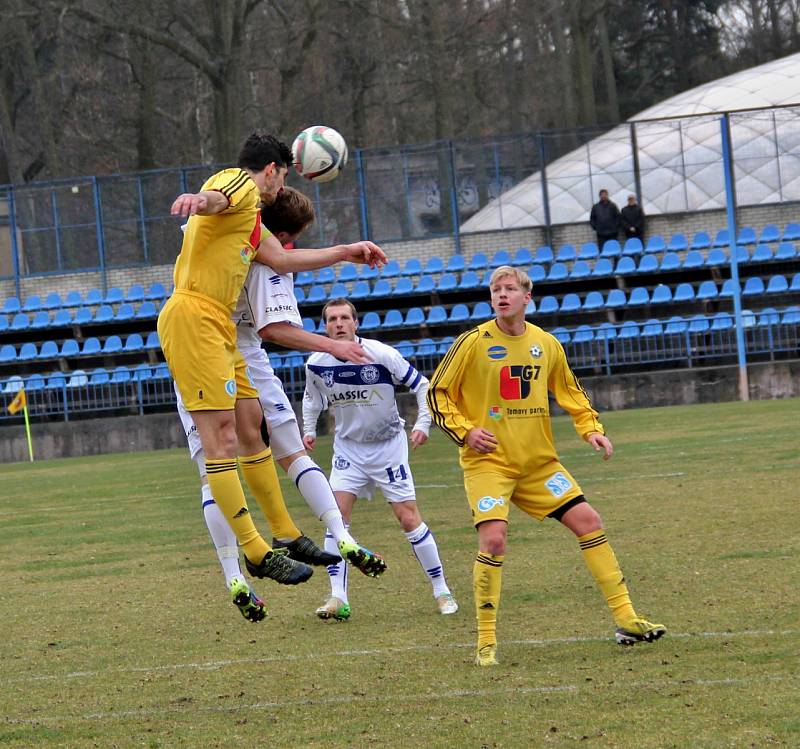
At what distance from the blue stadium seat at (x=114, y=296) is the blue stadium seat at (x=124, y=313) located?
323 millimetres

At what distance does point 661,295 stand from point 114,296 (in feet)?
41.7

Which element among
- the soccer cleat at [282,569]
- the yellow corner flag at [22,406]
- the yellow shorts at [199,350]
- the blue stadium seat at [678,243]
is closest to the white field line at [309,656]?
the soccer cleat at [282,569]

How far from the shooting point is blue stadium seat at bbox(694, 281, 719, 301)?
1125 inches

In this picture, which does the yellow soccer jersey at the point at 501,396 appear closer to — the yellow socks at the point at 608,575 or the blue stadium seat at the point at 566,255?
the yellow socks at the point at 608,575

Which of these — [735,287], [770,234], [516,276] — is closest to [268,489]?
[516,276]

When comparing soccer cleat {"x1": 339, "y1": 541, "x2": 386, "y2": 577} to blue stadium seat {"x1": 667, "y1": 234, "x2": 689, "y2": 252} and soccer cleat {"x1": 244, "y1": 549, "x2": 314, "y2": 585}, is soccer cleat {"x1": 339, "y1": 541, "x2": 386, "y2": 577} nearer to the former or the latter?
soccer cleat {"x1": 244, "y1": 549, "x2": 314, "y2": 585}

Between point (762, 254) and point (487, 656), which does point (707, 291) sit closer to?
point (762, 254)

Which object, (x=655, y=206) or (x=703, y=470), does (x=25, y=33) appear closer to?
(x=655, y=206)

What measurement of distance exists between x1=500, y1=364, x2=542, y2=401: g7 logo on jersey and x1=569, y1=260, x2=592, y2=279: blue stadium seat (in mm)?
23259

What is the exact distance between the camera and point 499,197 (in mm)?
32938

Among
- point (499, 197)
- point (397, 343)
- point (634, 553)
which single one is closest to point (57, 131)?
point (499, 197)

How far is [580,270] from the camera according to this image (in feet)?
98.9

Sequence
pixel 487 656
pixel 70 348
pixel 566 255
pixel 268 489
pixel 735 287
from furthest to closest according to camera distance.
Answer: pixel 566 255
pixel 70 348
pixel 735 287
pixel 268 489
pixel 487 656

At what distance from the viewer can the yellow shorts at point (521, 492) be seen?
21.9 ft
